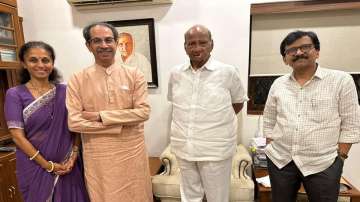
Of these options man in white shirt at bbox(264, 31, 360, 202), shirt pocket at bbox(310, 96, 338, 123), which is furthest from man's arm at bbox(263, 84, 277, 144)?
shirt pocket at bbox(310, 96, 338, 123)

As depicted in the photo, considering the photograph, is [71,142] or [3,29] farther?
[3,29]

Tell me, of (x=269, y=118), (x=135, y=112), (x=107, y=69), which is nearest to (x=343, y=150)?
(x=269, y=118)

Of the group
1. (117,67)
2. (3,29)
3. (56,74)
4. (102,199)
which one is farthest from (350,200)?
(3,29)

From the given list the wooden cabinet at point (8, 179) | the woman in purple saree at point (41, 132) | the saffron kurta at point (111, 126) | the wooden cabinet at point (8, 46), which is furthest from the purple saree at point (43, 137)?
the wooden cabinet at point (8, 46)

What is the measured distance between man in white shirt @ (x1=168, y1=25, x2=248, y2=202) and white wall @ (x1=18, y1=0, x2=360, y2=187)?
3.75 feet

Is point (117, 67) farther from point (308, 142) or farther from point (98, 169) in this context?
point (308, 142)

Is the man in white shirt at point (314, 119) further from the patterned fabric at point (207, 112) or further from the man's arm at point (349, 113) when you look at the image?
the patterned fabric at point (207, 112)

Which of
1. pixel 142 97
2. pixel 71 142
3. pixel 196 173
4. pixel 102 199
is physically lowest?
pixel 102 199

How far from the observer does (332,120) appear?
52.2 inches

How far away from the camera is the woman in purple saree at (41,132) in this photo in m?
1.50

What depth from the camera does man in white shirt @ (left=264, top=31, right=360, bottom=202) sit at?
51.9 inches

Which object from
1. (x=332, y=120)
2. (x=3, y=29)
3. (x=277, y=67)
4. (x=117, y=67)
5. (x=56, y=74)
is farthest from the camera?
(x=277, y=67)

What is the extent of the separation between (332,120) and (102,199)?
4.59ft

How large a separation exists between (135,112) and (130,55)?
1.46 metres
